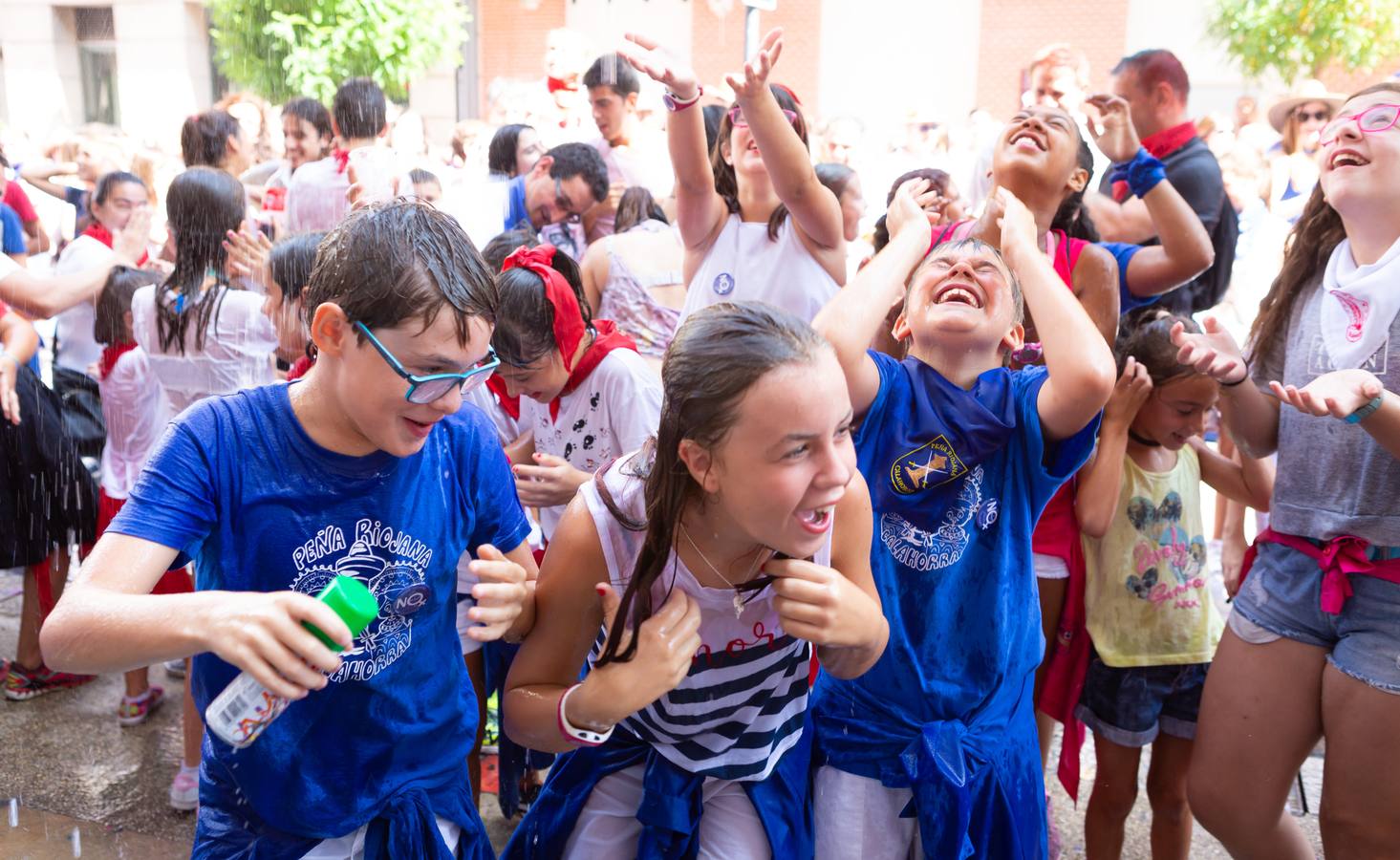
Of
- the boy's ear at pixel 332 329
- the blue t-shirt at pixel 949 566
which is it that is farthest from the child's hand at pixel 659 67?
the boy's ear at pixel 332 329

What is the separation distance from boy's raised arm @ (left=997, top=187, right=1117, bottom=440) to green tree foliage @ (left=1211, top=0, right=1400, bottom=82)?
43.3ft

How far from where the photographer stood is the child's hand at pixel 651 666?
1741 millimetres

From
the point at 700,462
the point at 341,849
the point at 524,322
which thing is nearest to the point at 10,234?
the point at 524,322

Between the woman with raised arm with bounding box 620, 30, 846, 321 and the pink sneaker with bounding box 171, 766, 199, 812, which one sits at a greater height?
the woman with raised arm with bounding box 620, 30, 846, 321

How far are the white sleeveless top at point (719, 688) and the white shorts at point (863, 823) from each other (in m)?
0.24

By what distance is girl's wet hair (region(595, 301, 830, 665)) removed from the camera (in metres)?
1.78

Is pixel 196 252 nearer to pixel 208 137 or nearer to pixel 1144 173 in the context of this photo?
pixel 208 137

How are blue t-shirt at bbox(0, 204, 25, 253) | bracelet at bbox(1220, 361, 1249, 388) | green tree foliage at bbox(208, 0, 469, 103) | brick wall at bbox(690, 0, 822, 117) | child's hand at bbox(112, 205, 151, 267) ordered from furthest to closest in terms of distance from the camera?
brick wall at bbox(690, 0, 822, 117), green tree foliage at bbox(208, 0, 469, 103), blue t-shirt at bbox(0, 204, 25, 253), child's hand at bbox(112, 205, 151, 267), bracelet at bbox(1220, 361, 1249, 388)

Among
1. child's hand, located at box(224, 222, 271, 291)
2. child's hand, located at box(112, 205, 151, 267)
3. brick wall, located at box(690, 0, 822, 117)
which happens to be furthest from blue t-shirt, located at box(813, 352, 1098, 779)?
brick wall, located at box(690, 0, 822, 117)

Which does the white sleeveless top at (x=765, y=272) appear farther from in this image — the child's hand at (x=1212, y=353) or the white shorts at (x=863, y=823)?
the white shorts at (x=863, y=823)

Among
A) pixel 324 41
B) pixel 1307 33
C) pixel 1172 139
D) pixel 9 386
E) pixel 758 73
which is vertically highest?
pixel 1307 33

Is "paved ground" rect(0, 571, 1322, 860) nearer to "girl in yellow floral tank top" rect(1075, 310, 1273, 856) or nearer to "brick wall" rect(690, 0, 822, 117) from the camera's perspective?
"girl in yellow floral tank top" rect(1075, 310, 1273, 856)

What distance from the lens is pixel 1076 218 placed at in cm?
344

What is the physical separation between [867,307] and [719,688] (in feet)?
2.78
